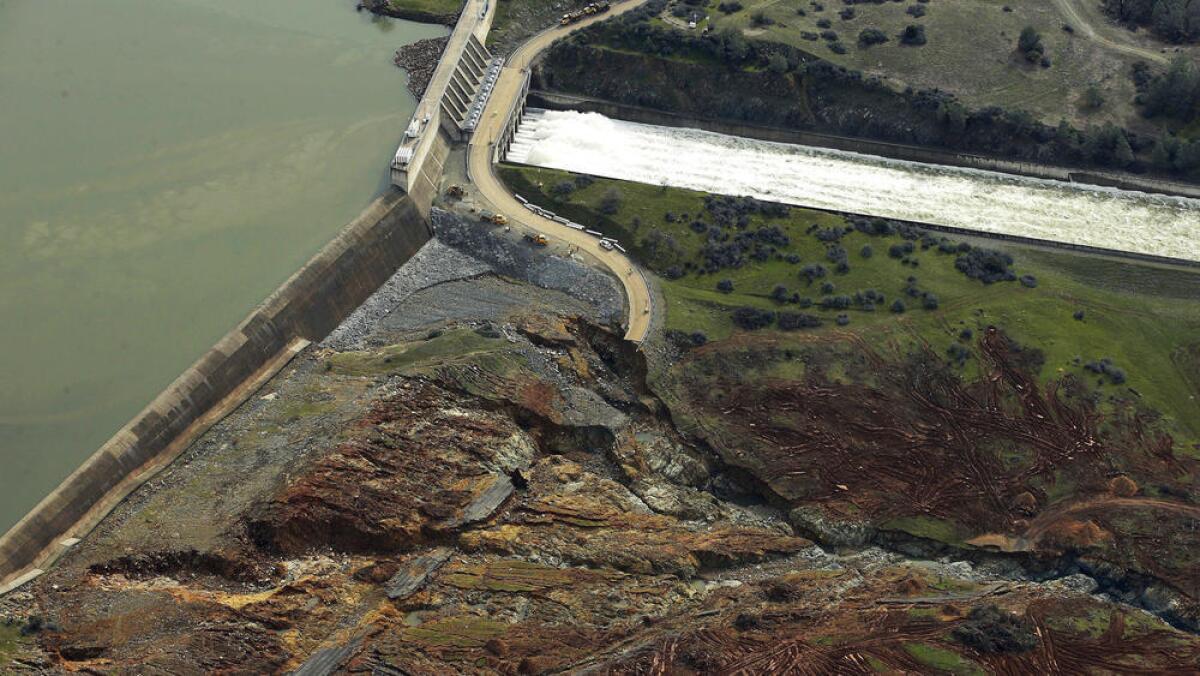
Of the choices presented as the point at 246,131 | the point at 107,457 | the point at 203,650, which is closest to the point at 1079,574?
the point at 203,650

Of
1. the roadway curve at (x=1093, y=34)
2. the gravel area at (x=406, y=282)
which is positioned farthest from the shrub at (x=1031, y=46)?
the gravel area at (x=406, y=282)

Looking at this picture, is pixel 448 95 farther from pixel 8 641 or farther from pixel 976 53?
pixel 8 641

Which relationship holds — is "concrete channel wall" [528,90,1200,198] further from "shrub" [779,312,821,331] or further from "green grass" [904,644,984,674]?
"green grass" [904,644,984,674]

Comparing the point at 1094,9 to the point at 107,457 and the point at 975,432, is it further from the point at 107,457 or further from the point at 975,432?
the point at 107,457

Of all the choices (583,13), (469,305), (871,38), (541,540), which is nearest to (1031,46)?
(871,38)

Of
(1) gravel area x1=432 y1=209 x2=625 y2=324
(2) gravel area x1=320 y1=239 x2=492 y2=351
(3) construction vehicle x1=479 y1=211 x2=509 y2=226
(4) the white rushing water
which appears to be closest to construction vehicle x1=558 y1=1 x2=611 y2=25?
(4) the white rushing water

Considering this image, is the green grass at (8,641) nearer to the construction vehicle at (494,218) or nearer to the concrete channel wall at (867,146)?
the construction vehicle at (494,218)
